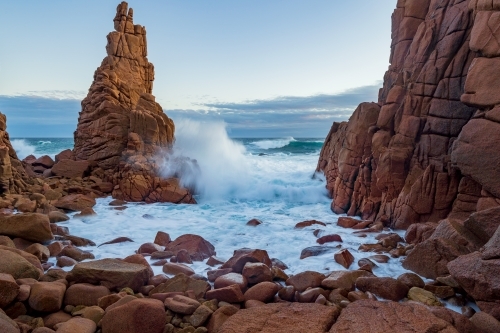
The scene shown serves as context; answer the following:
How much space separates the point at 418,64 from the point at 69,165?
608 inches

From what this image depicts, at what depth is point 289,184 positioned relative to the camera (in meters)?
19.0

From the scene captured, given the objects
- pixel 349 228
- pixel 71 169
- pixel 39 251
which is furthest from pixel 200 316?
pixel 71 169

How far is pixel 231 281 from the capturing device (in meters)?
5.63

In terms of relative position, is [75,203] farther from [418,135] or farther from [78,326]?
[418,135]

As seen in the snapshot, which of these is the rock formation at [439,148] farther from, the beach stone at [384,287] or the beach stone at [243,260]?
the beach stone at [243,260]

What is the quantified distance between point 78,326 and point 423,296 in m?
4.80

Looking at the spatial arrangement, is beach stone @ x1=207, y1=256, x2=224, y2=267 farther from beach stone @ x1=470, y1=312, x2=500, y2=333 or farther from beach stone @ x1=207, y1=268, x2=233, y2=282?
A: beach stone @ x1=470, y1=312, x2=500, y2=333

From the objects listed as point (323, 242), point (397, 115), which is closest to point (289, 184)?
point (397, 115)

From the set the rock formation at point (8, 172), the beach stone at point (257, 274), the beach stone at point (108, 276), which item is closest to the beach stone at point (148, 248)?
the beach stone at point (108, 276)

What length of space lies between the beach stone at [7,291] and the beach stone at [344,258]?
5619 mm

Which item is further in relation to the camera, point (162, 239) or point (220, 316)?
point (162, 239)

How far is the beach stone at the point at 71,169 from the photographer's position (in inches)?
647

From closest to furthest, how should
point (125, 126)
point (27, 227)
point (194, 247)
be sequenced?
point (27, 227)
point (194, 247)
point (125, 126)

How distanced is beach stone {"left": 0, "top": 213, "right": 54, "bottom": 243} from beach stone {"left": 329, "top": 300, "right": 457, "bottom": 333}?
6807 millimetres
